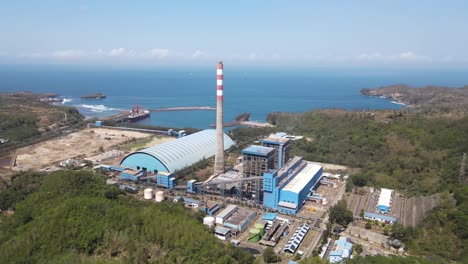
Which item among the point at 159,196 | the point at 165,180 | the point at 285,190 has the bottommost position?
the point at 159,196

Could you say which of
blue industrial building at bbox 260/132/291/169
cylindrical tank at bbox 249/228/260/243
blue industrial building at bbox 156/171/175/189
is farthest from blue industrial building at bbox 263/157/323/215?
blue industrial building at bbox 156/171/175/189

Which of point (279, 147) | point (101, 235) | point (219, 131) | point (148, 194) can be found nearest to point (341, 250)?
point (279, 147)

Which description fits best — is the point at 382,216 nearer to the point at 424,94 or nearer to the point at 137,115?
the point at 137,115

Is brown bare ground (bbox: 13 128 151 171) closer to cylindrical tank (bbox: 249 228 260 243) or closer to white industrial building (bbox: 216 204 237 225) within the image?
white industrial building (bbox: 216 204 237 225)

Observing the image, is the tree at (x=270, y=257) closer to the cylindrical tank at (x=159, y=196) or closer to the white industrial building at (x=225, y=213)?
the white industrial building at (x=225, y=213)

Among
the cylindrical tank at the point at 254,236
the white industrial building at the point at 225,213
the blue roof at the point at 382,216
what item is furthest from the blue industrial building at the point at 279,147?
the cylindrical tank at the point at 254,236

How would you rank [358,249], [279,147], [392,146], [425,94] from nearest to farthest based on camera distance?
[358,249] → [279,147] → [392,146] → [425,94]
